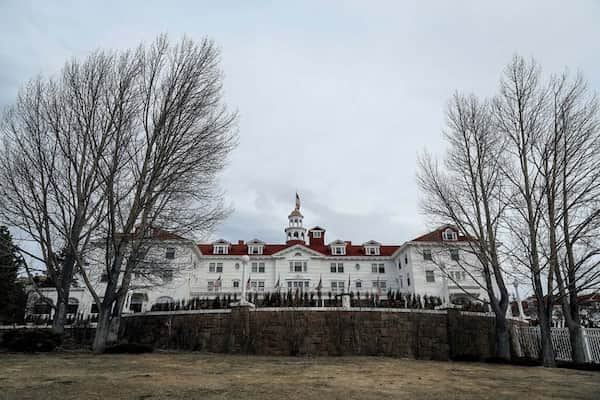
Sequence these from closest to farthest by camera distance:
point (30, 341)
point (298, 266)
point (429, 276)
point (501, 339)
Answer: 1. point (30, 341)
2. point (501, 339)
3. point (429, 276)
4. point (298, 266)

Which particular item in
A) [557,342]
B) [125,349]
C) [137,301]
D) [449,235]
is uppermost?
[449,235]

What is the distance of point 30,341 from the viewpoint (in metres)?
13.1

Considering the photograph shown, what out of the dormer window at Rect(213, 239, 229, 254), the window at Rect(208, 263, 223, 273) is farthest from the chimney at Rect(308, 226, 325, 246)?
the window at Rect(208, 263, 223, 273)

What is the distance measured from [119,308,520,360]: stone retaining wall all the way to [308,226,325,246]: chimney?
2720 centimetres


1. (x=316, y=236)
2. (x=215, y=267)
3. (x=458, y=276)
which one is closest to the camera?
(x=458, y=276)

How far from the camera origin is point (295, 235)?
149 ft

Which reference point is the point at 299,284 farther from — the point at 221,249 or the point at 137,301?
the point at 137,301

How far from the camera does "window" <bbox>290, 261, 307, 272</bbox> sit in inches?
1528

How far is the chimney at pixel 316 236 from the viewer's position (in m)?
44.4

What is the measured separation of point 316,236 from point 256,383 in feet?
124

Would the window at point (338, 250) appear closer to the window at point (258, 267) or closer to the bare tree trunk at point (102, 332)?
the window at point (258, 267)

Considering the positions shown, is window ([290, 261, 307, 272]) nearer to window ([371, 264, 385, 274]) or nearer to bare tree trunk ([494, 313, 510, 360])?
window ([371, 264, 385, 274])

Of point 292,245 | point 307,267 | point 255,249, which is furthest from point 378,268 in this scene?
point 255,249

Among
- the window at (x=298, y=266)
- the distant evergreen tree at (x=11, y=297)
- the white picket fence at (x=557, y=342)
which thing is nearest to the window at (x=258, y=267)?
the window at (x=298, y=266)
